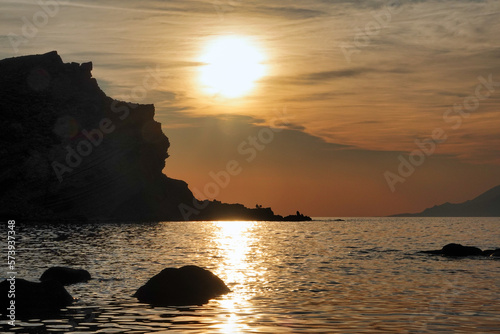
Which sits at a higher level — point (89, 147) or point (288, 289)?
point (89, 147)

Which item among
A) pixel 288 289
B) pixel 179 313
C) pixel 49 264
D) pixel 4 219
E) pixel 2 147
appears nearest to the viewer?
pixel 179 313

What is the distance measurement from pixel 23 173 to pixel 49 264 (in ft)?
490

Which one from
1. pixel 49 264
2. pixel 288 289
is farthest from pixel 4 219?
pixel 288 289

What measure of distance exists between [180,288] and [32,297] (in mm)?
6557

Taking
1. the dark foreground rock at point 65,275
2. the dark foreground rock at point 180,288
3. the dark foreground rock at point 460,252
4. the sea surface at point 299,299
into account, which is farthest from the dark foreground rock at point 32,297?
the dark foreground rock at point 460,252

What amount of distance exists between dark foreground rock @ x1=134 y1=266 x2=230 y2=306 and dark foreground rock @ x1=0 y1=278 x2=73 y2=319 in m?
3.79

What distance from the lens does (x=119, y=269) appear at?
4219 cm

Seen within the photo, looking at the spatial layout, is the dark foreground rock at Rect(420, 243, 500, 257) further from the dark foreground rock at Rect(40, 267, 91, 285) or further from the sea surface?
the dark foreground rock at Rect(40, 267, 91, 285)

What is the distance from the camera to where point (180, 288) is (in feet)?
91.8

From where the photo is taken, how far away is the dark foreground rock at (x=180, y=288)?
89.0 feet

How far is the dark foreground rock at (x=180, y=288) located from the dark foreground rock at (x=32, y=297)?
12.4ft

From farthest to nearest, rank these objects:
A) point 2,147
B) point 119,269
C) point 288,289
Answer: point 2,147 < point 119,269 < point 288,289

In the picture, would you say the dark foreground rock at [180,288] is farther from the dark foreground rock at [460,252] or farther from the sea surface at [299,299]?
the dark foreground rock at [460,252]

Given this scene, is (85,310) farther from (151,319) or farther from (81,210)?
(81,210)
